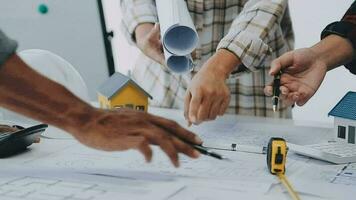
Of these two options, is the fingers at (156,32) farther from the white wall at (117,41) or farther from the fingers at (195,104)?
the white wall at (117,41)

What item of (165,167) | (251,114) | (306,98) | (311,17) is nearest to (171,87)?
(251,114)

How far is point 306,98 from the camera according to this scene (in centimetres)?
82

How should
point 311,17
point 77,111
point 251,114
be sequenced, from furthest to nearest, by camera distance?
point 311,17 → point 251,114 → point 77,111

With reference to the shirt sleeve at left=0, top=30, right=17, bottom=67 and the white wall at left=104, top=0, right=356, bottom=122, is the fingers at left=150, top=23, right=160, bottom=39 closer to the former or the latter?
the shirt sleeve at left=0, top=30, right=17, bottom=67

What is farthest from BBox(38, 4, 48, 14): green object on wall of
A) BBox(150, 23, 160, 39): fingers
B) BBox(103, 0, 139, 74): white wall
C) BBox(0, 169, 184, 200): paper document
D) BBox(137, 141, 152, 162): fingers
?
BBox(137, 141, 152, 162): fingers

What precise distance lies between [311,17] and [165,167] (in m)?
0.96

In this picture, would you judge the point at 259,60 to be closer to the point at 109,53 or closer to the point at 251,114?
the point at 251,114

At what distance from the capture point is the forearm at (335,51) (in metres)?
0.84

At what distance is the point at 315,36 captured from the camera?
140 centimetres

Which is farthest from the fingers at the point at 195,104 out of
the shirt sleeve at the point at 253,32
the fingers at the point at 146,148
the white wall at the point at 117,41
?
the white wall at the point at 117,41

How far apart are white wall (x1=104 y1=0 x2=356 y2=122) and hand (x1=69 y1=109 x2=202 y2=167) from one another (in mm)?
879

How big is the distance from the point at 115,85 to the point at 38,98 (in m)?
0.37

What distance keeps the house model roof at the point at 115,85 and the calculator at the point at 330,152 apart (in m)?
0.29

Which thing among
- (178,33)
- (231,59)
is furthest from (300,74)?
(178,33)
